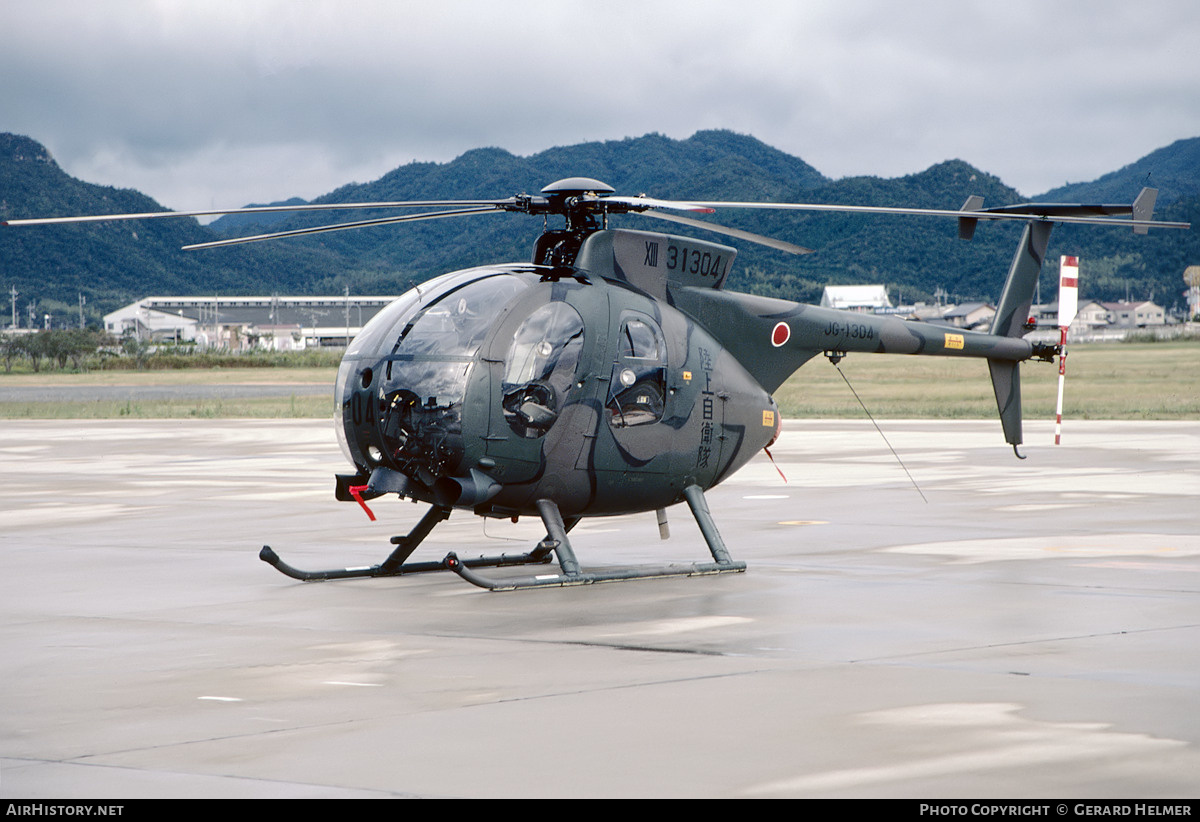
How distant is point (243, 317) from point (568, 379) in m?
172

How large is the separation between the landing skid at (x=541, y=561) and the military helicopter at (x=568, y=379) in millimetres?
18

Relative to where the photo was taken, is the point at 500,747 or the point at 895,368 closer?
the point at 500,747

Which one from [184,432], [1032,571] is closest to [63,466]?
[184,432]

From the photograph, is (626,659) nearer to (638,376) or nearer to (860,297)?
(638,376)

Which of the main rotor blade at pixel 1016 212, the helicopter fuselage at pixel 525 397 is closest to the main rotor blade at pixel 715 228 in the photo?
the main rotor blade at pixel 1016 212

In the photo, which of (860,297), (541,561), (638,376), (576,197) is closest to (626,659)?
(638,376)

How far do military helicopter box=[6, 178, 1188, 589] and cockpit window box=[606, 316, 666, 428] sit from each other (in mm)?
14

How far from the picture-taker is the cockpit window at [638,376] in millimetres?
11023

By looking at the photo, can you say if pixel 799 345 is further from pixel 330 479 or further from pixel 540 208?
pixel 330 479

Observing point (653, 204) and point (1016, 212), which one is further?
point (1016, 212)

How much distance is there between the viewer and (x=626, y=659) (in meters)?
7.85

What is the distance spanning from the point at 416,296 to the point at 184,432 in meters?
23.4

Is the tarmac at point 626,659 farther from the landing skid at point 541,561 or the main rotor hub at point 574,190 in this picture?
the main rotor hub at point 574,190

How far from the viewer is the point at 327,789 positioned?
5.18 meters
